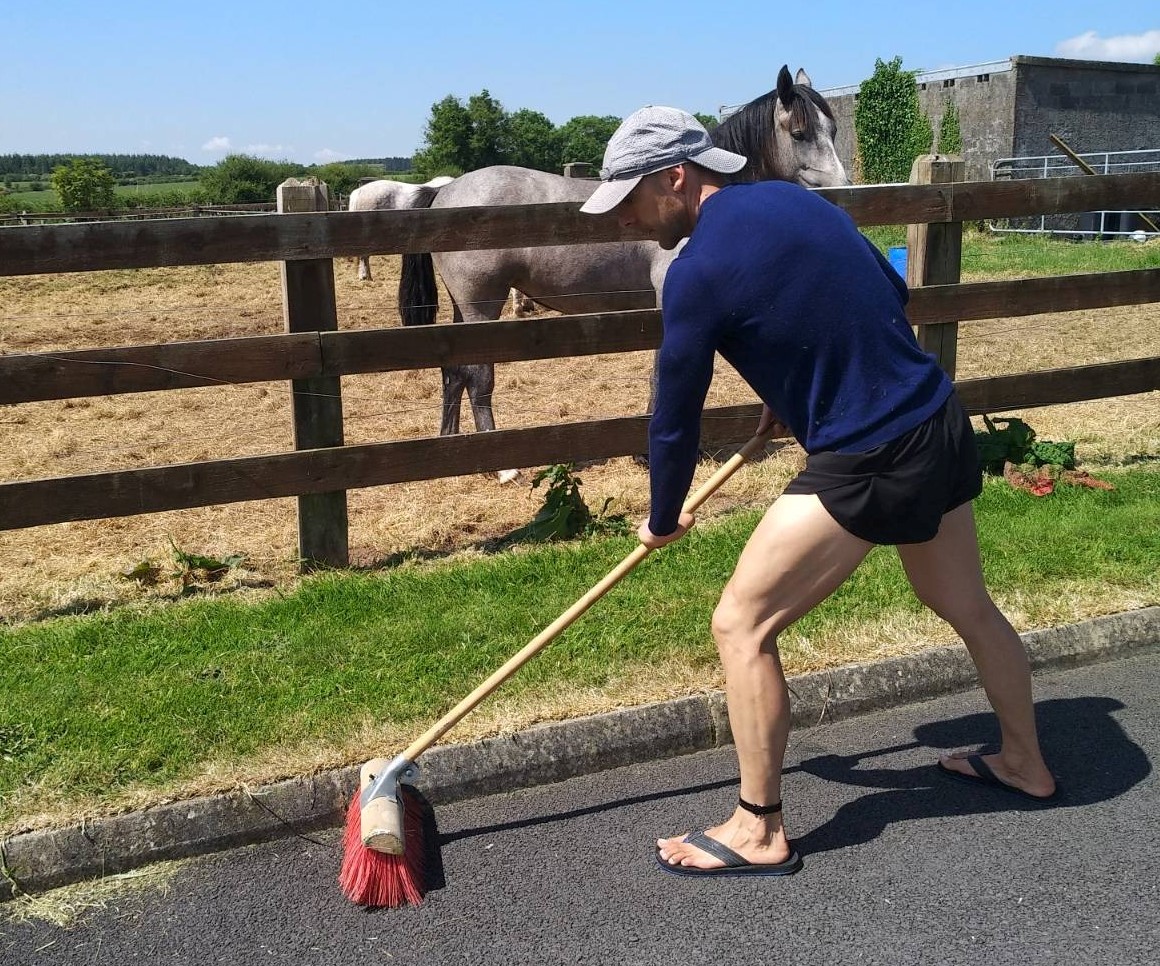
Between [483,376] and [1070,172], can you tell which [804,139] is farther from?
[1070,172]

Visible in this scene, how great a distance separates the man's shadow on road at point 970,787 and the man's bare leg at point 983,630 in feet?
0.41

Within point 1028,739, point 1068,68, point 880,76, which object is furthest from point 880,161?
point 1028,739

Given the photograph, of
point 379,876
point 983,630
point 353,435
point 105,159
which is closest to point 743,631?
point 983,630

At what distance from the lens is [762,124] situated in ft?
24.2

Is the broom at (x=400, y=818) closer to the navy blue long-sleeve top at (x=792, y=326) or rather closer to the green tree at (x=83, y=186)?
the navy blue long-sleeve top at (x=792, y=326)

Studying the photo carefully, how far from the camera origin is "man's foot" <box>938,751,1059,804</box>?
3.44m

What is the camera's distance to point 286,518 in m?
6.61

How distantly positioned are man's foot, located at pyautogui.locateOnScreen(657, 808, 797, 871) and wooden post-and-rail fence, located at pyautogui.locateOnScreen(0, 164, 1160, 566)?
9.28ft

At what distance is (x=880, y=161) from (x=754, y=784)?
31414 mm

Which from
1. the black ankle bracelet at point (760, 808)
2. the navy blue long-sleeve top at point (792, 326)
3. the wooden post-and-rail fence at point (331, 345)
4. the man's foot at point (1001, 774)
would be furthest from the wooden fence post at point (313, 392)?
the man's foot at point (1001, 774)

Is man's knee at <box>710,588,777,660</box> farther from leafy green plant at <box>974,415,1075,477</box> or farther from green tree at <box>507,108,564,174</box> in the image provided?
green tree at <box>507,108,564,174</box>

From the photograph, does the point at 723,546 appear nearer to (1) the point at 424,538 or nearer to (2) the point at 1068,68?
(1) the point at 424,538

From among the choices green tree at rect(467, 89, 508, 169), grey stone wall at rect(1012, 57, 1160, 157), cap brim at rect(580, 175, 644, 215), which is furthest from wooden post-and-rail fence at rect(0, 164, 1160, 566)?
green tree at rect(467, 89, 508, 169)

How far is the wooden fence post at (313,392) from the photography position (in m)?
5.32
